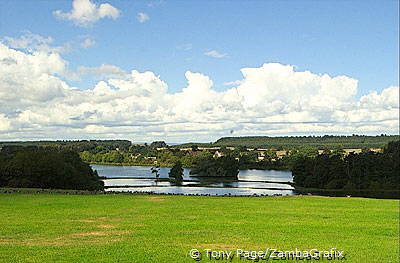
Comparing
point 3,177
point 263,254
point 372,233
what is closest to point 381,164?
point 3,177

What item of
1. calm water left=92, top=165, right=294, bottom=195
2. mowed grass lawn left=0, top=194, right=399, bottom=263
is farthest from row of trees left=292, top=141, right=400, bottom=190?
mowed grass lawn left=0, top=194, right=399, bottom=263

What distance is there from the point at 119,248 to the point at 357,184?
273 ft

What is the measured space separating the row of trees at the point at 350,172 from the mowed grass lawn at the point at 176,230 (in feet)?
208

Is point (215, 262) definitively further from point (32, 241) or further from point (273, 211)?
point (273, 211)

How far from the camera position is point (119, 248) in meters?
16.6

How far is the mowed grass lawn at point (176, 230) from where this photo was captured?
1600 centimetres

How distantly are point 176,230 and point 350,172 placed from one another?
81.5 meters

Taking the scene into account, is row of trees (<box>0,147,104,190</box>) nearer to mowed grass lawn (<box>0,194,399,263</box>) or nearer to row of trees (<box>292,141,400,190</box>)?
mowed grass lawn (<box>0,194,399,263</box>)

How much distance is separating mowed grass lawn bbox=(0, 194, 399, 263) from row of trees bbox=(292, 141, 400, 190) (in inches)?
2493

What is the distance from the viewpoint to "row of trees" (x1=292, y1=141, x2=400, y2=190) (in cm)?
9231
